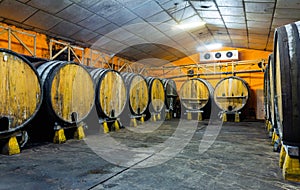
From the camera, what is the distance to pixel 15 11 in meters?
4.75

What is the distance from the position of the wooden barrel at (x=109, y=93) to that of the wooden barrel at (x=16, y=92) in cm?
158

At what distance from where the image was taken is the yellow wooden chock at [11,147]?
10.2ft

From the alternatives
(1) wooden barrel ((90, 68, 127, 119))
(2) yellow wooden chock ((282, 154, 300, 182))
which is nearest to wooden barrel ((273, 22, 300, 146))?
(2) yellow wooden chock ((282, 154, 300, 182))

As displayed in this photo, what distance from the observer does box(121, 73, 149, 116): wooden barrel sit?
614 centimetres

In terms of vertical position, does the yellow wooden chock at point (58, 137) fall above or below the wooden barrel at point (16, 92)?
below

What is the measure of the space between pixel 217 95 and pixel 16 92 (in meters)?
6.78

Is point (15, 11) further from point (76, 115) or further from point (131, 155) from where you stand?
point (131, 155)

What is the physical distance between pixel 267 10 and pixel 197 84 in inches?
157

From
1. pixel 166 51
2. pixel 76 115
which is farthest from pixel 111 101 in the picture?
pixel 166 51

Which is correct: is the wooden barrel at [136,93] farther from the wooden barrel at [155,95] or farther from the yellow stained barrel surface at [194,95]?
the yellow stained barrel surface at [194,95]

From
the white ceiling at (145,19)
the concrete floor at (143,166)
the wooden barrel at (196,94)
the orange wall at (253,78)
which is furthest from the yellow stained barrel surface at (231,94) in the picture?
the concrete floor at (143,166)

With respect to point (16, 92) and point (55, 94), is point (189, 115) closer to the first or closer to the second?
point (55, 94)

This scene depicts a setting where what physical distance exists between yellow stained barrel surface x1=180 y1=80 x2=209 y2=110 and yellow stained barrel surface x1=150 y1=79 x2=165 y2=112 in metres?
1.03

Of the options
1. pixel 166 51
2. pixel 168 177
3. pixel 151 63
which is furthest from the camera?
pixel 151 63
